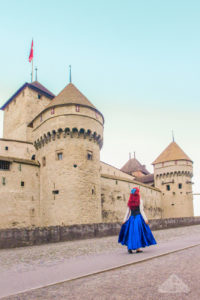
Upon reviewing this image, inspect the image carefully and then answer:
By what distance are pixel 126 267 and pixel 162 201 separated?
39.7 m

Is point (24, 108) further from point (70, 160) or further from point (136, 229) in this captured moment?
point (136, 229)

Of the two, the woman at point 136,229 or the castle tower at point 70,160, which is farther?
the castle tower at point 70,160

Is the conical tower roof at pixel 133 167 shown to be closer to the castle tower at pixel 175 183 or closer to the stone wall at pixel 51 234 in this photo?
the castle tower at pixel 175 183

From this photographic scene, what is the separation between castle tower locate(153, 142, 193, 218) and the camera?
1686 inches

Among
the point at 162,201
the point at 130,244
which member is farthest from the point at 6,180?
the point at 162,201

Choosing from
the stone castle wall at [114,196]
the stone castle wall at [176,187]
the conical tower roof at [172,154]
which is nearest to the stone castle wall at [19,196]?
the stone castle wall at [114,196]

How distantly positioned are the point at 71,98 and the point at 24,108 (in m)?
10.3

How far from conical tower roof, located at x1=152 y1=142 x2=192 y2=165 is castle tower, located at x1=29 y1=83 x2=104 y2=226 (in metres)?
21.8

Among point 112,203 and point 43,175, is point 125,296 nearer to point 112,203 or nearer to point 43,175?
point 43,175

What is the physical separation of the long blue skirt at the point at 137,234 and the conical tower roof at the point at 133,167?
51912 millimetres

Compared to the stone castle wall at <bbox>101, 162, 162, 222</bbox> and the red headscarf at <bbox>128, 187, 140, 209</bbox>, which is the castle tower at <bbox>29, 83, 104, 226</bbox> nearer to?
the stone castle wall at <bbox>101, 162, 162, 222</bbox>

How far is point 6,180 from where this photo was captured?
2241cm

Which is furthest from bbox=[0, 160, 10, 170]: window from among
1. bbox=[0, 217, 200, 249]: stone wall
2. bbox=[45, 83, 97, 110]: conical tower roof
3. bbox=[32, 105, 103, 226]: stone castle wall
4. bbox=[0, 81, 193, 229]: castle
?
bbox=[0, 217, 200, 249]: stone wall

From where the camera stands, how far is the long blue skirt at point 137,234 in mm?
7086
